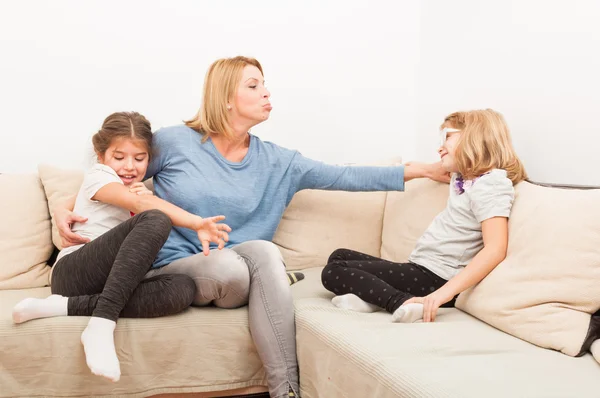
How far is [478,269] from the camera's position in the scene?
5.56ft

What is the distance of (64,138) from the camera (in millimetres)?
2582

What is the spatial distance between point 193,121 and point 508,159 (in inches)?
42.8

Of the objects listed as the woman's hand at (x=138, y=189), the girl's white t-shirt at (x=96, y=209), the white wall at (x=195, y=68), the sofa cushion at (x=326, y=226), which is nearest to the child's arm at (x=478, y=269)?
the sofa cushion at (x=326, y=226)

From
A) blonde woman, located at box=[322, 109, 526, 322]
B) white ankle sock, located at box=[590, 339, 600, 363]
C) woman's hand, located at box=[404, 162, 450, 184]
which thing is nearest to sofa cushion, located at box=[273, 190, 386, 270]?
woman's hand, located at box=[404, 162, 450, 184]

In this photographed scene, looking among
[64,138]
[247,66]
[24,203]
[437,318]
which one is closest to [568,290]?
[437,318]

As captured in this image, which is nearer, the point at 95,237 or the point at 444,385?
the point at 444,385

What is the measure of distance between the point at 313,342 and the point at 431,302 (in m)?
0.33

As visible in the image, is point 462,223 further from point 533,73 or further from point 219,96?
point 219,96

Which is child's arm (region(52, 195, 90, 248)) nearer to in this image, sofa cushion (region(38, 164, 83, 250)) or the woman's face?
sofa cushion (region(38, 164, 83, 250))

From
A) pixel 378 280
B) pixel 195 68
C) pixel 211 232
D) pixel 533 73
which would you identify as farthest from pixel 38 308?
pixel 533 73

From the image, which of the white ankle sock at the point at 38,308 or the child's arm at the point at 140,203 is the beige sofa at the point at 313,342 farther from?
the child's arm at the point at 140,203

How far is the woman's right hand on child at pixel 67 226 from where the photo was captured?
6.40 feet

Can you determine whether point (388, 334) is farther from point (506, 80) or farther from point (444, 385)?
point (506, 80)

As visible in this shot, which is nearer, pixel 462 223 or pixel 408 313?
→ pixel 408 313
